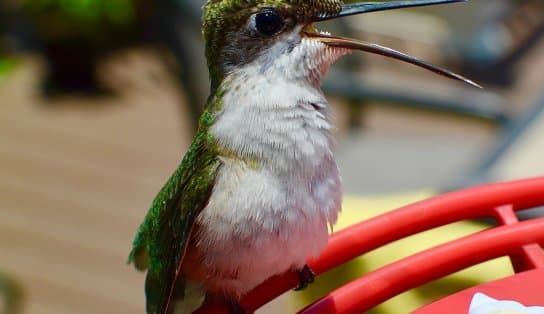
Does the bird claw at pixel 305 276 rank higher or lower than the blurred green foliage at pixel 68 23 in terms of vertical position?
lower

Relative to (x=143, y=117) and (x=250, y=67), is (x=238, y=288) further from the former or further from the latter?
(x=143, y=117)

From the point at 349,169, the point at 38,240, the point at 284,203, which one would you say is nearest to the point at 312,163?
the point at 284,203

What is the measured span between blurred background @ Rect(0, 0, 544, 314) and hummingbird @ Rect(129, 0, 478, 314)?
1.96 meters

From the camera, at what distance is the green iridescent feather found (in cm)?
141

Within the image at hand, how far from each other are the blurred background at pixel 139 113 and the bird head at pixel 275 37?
1955mm

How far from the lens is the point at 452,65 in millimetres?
5906

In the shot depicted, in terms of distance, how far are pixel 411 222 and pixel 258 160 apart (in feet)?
0.91

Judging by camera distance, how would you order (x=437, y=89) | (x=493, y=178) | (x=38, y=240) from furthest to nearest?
1. (x=437, y=89)
2. (x=38, y=240)
3. (x=493, y=178)

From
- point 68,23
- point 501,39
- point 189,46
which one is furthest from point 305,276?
point 501,39

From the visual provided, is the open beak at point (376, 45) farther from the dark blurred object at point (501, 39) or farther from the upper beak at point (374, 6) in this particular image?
the dark blurred object at point (501, 39)

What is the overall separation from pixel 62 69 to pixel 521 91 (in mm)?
2809

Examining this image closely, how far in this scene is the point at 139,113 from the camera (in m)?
5.88

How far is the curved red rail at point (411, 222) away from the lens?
1504 mm

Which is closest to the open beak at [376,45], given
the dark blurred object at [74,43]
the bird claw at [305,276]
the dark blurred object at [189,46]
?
the bird claw at [305,276]
